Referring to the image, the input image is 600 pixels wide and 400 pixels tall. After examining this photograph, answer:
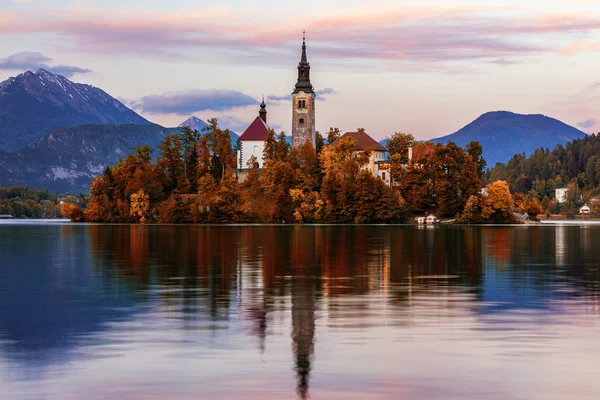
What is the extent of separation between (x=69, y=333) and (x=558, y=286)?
64.7 ft

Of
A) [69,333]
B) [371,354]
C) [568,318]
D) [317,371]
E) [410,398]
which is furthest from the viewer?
[568,318]

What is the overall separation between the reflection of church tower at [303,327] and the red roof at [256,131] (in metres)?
143

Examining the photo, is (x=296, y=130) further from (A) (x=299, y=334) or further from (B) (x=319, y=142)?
(A) (x=299, y=334)

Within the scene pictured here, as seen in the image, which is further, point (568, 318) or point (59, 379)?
point (568, 318)

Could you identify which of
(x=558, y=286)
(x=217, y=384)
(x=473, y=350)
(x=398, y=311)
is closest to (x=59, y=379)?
(x=217, y=384)

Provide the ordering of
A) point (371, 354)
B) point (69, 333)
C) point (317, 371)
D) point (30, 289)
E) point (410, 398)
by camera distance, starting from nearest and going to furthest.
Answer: point (410, 398)
point (317, 371)
point (371, 354)
point (69, 333)
point (30, 289)

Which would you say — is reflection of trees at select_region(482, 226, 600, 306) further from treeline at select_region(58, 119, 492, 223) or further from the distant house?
the distant house

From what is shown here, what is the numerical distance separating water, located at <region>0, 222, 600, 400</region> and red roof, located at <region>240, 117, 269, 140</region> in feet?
449

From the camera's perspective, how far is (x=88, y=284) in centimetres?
3381

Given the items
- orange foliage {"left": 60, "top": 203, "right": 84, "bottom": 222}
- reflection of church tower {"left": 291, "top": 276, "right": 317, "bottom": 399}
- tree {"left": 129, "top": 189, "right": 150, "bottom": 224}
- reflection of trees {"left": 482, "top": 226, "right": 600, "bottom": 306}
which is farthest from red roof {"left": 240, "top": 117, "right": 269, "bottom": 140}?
reflection of church tower {"left": 291, "top": 276, "right": 317, "bottom": 399}

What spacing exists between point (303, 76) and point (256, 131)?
16.0 metres

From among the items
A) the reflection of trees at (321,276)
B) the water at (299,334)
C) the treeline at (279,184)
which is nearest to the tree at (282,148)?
the treeline at (279,184)

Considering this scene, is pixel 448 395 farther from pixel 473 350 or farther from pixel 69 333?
pixel 69 333

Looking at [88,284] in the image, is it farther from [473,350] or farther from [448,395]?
[448,395]
